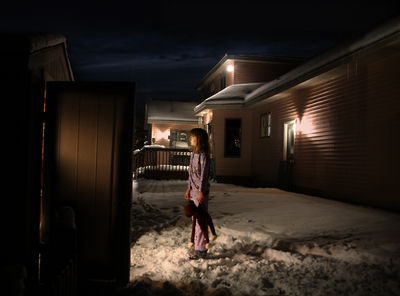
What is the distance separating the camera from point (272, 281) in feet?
10.5

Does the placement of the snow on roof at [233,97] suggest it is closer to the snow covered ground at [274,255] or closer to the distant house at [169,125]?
the snow covered ground at [274,255]

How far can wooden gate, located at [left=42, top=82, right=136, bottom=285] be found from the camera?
10.5ft

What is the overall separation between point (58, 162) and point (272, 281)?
2.52 metres

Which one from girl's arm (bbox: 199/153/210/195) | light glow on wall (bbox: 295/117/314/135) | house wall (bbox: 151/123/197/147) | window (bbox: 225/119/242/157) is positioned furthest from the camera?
A: house wall (bbox: 151/123/197/147)

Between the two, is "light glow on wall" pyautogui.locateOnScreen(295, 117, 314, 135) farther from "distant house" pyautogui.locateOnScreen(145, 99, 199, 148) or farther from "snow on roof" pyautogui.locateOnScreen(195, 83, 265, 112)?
"distant house" pyautogui.locateOnScreen(145, 99, 199, 148)

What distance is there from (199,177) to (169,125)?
2211cm

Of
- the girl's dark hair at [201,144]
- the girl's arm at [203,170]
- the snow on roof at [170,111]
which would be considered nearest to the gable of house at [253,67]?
the snow on roof at [170,111]

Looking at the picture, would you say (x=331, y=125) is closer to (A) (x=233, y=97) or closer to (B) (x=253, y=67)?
(A) (x=233, y=97)

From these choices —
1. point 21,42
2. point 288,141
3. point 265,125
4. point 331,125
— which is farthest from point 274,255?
point 265,125

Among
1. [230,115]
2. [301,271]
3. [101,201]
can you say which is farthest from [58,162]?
[230,115]

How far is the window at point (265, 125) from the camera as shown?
13.5m

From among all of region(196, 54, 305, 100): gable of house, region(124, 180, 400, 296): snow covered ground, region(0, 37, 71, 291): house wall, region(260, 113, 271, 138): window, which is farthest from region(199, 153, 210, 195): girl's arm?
region(196, 54, 305, 100): gable of house

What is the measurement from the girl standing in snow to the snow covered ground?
22 cm

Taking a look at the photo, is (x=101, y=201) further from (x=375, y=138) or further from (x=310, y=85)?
(x=310, y=85)
